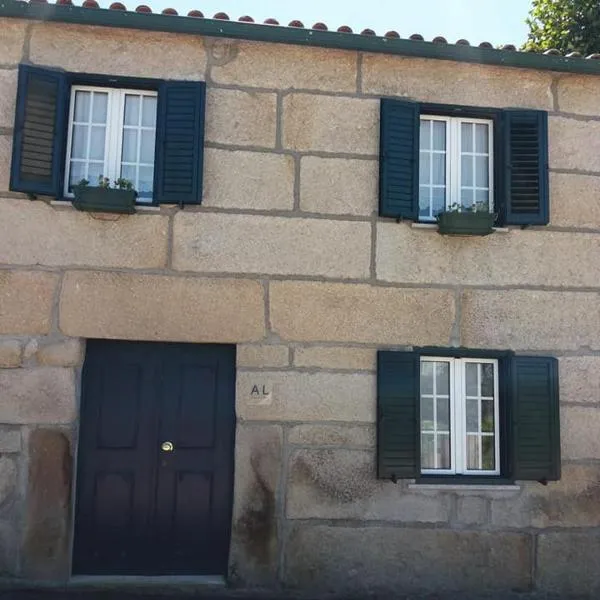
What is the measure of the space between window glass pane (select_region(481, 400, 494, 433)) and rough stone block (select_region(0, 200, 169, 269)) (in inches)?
128

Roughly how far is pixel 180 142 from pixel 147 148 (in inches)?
15.2

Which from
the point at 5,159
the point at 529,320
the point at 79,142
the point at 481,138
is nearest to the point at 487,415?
the point at 529,320

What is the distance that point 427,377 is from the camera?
6.31 metres

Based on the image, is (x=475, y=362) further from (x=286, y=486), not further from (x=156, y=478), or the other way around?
(x=156, y=478)

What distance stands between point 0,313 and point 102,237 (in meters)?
1.07

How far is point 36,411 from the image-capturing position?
5746 mm

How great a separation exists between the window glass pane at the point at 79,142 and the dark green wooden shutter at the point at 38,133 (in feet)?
0.68

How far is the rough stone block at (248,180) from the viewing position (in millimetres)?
6086

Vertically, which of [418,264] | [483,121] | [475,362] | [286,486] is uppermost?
[483,121]

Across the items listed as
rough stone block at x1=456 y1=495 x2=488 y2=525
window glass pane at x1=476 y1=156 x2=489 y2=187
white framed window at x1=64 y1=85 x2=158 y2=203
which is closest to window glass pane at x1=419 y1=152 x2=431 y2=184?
window glass pane at x1=476 y1=156 x2=489 y2=187

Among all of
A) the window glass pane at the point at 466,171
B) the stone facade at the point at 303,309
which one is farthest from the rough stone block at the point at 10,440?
the window glass pane at the point at 466,171

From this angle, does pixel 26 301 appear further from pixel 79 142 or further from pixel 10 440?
pixel 79 142

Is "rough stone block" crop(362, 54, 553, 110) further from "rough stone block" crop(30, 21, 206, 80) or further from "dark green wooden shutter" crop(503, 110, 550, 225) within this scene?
"rough stone block" crop(30, 21, 206, 80)

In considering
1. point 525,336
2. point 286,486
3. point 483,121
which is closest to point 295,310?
point 286,486
